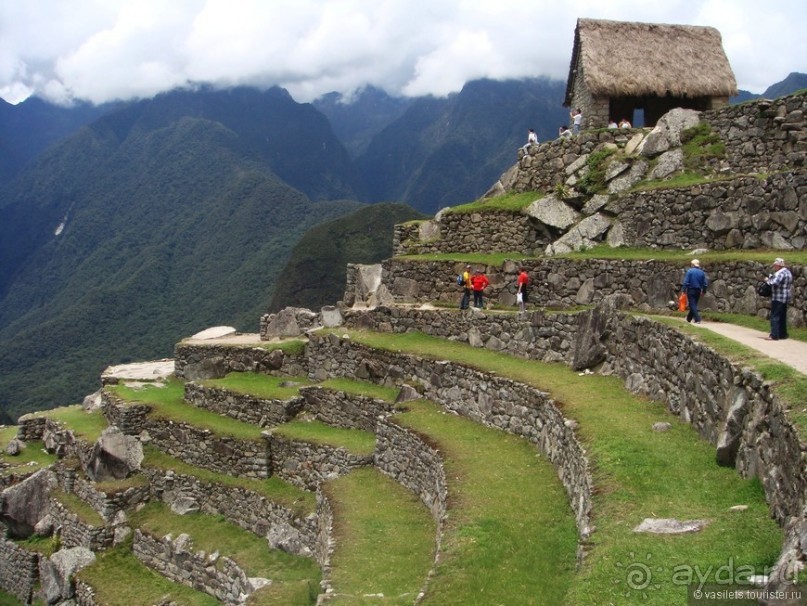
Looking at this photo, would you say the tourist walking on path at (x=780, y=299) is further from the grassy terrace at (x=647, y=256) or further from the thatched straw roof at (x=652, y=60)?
the thatched straw roof at (x=652, y=60)

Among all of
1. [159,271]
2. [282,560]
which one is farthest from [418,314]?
[159,271]

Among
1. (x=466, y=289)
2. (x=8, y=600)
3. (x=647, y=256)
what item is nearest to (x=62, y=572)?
(x=8, y=600)

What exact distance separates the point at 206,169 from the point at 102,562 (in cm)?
7869

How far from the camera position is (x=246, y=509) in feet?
64.8

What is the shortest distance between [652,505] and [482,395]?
26.5 ft

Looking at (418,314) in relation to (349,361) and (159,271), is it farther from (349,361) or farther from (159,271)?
(159,271)

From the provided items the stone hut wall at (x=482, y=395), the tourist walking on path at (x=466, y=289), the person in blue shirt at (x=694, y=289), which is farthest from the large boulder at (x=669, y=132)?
the stone hut wall at (x=482, y=395)

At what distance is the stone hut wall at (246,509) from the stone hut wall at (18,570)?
4.55 metres

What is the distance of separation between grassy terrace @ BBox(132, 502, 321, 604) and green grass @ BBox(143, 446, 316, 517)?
3.24 feet

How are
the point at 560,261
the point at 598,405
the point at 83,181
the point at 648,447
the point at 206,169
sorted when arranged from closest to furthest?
the point at 648,447, the point at 598,405, the point at 560,261, the point at 206,169, the point at 83,181

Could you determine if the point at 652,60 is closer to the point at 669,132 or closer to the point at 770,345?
the point at 669,132

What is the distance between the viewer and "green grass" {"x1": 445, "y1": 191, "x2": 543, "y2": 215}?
24.8 m

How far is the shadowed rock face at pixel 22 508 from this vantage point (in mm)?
24172

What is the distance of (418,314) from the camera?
22375mm
